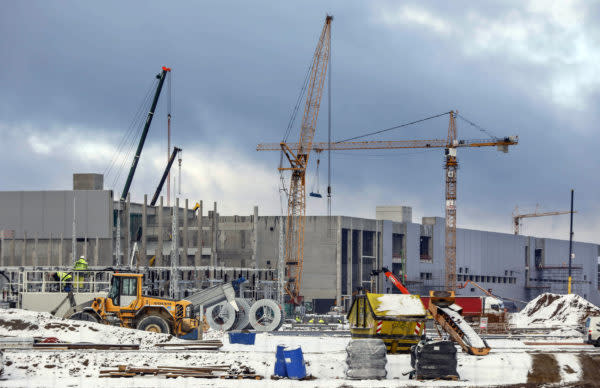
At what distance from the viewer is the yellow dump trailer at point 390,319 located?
3344 cm

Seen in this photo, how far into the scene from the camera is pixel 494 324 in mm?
69312

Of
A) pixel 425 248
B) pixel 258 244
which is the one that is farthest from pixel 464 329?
pixel 425 248

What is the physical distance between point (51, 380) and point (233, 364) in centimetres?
654

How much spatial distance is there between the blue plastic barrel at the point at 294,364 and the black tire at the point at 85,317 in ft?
48.4

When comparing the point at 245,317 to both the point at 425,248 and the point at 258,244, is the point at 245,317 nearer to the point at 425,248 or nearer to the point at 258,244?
the point at 258,244

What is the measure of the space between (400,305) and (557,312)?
55.8m

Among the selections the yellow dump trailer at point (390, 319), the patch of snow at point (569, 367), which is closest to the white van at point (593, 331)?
the patch of snow at point (569, 367)

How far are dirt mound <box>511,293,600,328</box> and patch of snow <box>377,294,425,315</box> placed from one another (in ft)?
153

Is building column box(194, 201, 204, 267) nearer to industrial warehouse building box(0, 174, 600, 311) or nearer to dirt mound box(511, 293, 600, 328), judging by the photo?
industrial warehouse building box(0, 174, 600, 311)

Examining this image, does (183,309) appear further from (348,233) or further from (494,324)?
(348,233)

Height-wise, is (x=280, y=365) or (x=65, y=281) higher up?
(x=65, y=281)

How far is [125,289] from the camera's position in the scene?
4031cm

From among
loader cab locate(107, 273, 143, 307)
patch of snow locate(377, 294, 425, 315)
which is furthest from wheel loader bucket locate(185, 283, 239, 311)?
patch of snow locate(377, 294, 425, 315)

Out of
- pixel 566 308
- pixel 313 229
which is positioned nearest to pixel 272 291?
pixel 313 229
